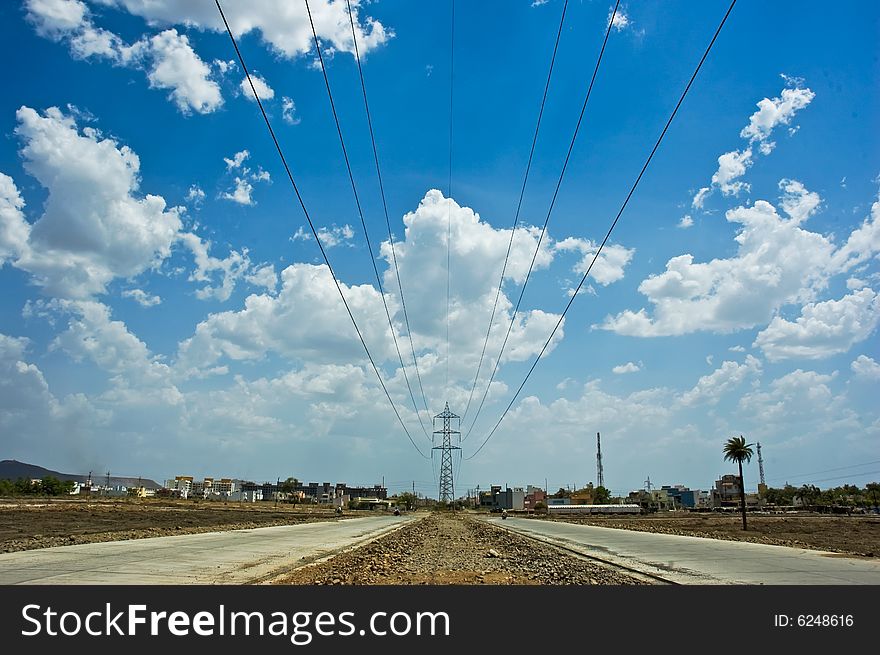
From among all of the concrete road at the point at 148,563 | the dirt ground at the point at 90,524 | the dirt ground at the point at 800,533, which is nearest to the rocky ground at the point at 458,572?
the concrete road at the point at 148,563

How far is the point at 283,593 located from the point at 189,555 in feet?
47.7

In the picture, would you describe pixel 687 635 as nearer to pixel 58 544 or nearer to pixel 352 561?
pixel 352 561

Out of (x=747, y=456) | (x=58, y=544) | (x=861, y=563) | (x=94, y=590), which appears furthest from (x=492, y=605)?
(x=747, y=456)

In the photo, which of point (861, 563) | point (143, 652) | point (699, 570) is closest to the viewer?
point (143, 652)

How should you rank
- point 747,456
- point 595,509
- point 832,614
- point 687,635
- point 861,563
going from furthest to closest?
point 595,509, point 747,456, point 861,563, point 832,614, point 687,635

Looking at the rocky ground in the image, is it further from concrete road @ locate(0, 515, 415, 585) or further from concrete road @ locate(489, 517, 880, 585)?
concrete road @ locate(489, 517, 880, 585)

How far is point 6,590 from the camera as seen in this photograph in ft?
49.5

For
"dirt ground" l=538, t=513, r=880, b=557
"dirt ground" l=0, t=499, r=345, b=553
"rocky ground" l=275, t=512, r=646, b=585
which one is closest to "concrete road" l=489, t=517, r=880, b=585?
"rocky ground" l=275, t=512, r=646, b=585

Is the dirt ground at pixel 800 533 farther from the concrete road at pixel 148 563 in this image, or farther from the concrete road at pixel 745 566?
the concrete road at pixel 148 563

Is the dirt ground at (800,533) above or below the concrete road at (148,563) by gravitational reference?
below

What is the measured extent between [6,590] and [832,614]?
1801 cm

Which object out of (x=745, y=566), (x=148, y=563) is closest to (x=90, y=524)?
(x=148, y=563)

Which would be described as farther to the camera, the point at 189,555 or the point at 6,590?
the point at 189,555

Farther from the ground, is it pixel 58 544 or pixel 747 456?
pixel 747 456
